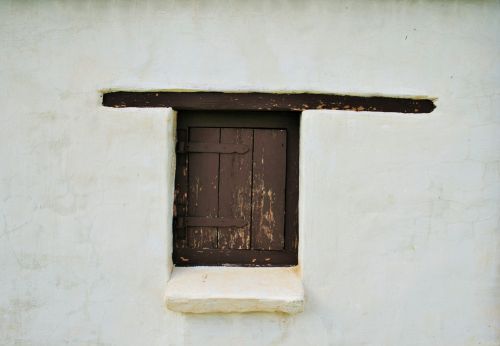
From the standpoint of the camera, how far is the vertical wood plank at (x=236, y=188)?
8.47ft

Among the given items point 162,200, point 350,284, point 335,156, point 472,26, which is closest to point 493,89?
point 472,26

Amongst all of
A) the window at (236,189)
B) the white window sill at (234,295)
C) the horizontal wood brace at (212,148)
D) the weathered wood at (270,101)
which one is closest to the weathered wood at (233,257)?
the window at (236,189)

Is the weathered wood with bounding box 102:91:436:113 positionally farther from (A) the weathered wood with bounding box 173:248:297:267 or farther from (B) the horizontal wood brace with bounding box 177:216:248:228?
(A) the weathered wood with bounding box 173:248:297:267

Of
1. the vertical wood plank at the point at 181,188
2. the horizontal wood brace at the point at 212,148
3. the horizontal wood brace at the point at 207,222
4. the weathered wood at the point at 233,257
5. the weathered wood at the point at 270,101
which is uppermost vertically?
the weathered wood at the point at 270,101

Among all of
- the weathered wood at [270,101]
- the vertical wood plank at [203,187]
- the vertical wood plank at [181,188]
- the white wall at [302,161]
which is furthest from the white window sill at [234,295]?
the weathered wood at [270,101]

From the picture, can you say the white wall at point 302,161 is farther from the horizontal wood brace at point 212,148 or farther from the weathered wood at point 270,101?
the horizontal wood brace at point 212,148

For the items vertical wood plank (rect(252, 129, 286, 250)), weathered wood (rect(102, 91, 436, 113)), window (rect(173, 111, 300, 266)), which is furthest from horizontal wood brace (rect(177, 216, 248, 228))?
weathered wood (rect(102, 91, 436, 113))

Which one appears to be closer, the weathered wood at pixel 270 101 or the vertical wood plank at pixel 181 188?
the weathered wood at pixel 270 101

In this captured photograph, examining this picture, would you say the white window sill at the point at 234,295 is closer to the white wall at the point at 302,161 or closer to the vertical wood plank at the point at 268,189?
the white wall at the point at 302,161

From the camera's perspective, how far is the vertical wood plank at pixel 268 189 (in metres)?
2.58

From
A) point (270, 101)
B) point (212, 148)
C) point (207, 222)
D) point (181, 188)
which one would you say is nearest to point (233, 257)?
point (207, 222)

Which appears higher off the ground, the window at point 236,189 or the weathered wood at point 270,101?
the weathered wood at point 270,101

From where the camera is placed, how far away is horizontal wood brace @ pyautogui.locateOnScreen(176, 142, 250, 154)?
8.41 feet

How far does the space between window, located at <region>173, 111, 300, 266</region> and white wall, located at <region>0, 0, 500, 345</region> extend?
0.18 meters
